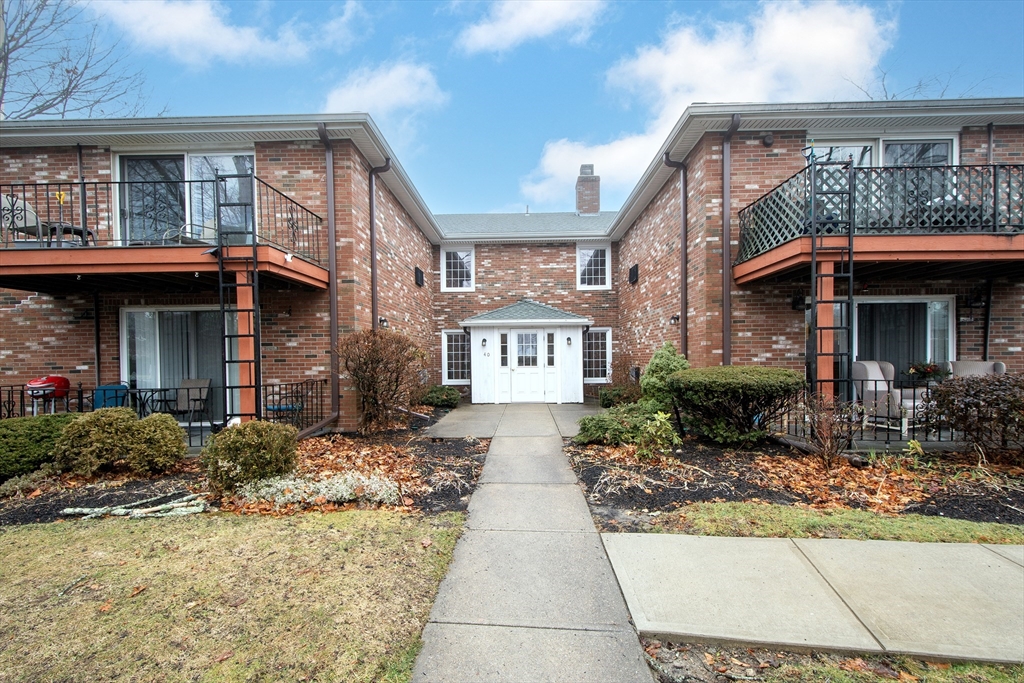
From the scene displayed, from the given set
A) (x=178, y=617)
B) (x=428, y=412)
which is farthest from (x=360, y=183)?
(x=178, y=617)

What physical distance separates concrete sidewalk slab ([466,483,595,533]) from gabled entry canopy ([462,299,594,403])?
7.61 m

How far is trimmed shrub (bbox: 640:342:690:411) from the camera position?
7.40 m

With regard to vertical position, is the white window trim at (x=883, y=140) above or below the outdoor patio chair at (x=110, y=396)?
above

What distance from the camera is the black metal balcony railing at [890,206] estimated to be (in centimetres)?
661

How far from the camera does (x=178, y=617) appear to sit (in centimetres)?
263

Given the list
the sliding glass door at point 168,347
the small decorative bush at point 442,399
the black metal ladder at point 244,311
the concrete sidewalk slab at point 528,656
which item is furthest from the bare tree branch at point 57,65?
the concrete sidewalk slab at point 528,656

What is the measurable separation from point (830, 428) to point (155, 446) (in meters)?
8.22

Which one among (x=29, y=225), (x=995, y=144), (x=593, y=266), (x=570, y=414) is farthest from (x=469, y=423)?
(x=995, y=144)

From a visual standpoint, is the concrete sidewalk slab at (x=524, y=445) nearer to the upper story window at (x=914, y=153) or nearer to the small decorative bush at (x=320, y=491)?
the small decorative bush at (x=320, y=491)

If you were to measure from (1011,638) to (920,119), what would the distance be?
874cm

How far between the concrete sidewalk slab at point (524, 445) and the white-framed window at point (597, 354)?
265 inches

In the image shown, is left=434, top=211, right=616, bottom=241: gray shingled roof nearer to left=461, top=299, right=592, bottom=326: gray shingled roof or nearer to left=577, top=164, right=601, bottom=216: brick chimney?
left=577, top=164, right=601, bottom=216: brick chimney

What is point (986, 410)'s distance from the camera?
207 inches

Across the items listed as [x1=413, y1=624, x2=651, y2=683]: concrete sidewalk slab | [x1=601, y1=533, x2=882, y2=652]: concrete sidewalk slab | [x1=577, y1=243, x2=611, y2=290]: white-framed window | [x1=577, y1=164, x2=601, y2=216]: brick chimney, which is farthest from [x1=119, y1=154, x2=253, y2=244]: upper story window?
[x1=577, y1=164, x2=601, y2=216]: brick chimney
